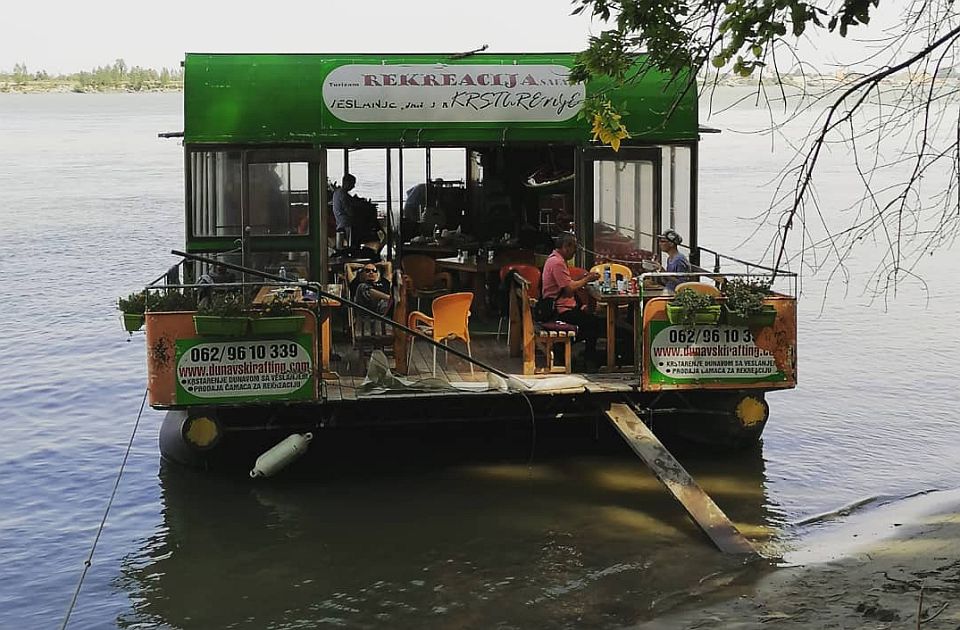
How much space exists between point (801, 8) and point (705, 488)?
609 centimetres

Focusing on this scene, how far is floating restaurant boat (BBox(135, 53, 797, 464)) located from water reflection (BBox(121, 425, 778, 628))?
499 mm

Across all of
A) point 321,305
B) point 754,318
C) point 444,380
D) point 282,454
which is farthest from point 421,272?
point 754,318

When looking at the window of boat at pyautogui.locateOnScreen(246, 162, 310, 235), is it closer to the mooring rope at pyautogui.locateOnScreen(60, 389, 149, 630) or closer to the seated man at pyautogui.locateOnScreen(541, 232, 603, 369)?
the seated man at pyautogui.locateOnScreen(541, 232, 603, 369)

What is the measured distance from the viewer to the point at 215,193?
1216 centimetres

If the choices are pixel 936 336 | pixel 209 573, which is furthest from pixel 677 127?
pixel 936 336

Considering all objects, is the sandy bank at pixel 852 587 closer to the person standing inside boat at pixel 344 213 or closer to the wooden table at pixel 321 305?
the wooden table at pixel 321 305

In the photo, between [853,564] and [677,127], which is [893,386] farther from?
[853,564]

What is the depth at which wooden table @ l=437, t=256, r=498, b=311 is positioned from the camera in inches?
549

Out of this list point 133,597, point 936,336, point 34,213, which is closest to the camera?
point 133,597

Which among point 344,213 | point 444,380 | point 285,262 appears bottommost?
point 444,380

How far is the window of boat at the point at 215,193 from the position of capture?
39.2ft

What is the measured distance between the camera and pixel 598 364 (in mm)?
11773

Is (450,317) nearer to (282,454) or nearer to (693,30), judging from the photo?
(282,454)

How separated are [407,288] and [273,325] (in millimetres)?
3258
